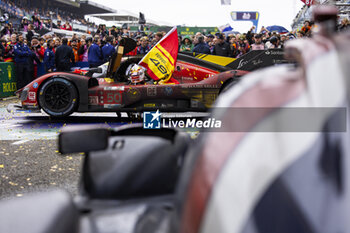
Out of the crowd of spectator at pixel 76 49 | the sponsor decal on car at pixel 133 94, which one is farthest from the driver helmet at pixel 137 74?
the crowd of spectator at pixel 76 49

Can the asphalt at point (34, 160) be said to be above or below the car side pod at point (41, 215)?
Answer: below

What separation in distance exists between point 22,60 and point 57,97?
662cm

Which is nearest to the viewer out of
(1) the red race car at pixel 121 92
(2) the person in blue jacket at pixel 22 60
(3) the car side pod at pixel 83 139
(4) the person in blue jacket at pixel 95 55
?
(3) the car side pod at pixel 83 139

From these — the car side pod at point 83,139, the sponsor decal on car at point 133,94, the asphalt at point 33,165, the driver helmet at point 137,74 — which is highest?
the driver helmet at point 137,74

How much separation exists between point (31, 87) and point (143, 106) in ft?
6.88

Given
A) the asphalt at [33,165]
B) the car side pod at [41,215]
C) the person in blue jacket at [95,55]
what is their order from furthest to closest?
the person in blue jacket at [95,55] → the asphalt at [33,165] → the car side pod at [41,215]

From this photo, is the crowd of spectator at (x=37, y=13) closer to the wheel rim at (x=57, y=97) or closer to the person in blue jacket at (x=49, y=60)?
the person in blue jacket at (x=49, y=60)

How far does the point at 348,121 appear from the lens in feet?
3.02

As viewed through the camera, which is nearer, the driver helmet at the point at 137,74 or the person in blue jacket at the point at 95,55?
the driver helmet at the point at 137,74

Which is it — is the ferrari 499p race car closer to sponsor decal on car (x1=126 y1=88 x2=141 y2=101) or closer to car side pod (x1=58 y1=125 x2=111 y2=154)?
sponsor decal on car (x1=126 y1=88 x2=141 y2=101)

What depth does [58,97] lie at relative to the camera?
28.3 ft

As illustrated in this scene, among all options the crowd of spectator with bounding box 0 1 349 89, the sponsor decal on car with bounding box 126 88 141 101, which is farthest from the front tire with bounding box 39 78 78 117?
the crowd of spectator with bounding box 0 1 349 89

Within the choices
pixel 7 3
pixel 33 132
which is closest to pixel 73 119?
pixel 33 132

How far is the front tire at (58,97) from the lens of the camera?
8.48m
